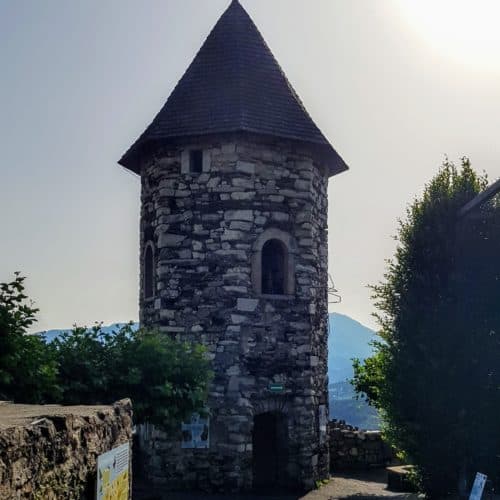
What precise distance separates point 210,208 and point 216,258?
1.09 meters

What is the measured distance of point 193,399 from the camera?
12.1m

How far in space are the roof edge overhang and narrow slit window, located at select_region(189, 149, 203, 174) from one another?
0.95 ft

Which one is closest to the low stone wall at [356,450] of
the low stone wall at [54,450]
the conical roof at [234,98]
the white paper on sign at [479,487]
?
the conical roof at [234,98]

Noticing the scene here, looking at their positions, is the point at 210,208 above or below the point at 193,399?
above

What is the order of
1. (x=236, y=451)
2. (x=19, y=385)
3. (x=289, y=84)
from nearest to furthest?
(x=19, y=385), (x=236, y=451), (x=289, y=84)

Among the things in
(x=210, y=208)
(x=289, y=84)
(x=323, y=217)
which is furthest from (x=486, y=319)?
(x=289, y=84)

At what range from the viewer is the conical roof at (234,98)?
15961mm

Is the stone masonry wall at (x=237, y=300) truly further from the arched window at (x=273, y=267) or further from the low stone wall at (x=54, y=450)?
the low stone wall at (x=54, y=450)

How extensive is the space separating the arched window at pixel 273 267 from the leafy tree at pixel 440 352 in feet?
8.09

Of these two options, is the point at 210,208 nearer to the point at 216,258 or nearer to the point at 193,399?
the point at 216,258

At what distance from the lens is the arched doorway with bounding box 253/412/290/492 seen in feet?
50.9

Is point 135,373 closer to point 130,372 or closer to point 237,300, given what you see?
point 130,372

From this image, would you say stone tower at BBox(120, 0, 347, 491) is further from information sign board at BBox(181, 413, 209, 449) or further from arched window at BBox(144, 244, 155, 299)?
arched window at BBox(144, 244, 155, 299)

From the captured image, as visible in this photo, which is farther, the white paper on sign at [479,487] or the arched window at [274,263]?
the arched window at [274,263]
